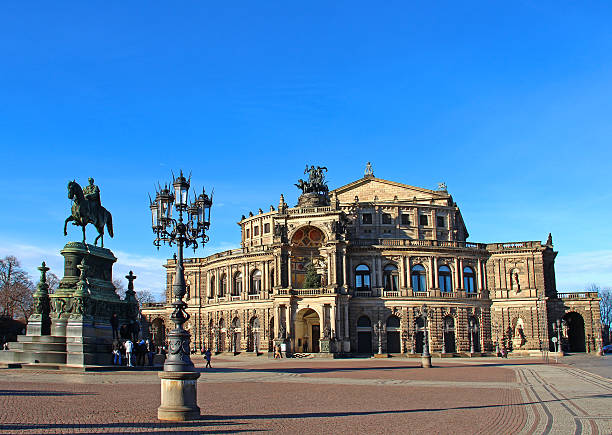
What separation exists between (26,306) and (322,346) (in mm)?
46863

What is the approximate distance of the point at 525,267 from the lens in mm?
77625

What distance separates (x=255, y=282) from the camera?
263ft

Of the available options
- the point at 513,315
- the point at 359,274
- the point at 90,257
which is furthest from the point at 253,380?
the point at 513,315

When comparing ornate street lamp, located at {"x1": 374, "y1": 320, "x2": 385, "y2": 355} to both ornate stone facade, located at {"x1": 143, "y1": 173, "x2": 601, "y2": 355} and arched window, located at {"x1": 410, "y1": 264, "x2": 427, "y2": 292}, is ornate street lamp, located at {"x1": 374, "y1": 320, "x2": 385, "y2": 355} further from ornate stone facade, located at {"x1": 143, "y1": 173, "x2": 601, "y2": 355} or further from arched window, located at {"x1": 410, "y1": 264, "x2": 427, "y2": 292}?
arched window, located at {"x1": 410, "y1": 264, "x2": 427, "y2": 292}

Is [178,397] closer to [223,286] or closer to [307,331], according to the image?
[307,331]

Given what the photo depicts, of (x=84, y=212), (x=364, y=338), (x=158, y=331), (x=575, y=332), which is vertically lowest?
(x=575, y=332)

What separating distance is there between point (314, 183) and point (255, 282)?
590 inches

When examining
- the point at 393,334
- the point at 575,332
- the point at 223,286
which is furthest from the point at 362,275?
the point at 575,332

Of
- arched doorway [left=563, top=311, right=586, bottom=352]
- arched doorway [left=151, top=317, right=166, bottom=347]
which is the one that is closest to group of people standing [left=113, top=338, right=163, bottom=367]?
arched doorway [left=151, top=317, right=166, bottom=347]

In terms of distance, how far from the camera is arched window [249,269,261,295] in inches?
3137

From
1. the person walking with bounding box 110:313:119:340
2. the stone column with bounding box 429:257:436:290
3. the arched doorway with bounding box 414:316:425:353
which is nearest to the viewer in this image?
the person walking with bounding box 110:313:119:340

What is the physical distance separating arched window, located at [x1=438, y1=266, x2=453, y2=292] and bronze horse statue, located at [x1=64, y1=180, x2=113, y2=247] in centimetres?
4783

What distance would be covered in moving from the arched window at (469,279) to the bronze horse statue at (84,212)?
1998 inches

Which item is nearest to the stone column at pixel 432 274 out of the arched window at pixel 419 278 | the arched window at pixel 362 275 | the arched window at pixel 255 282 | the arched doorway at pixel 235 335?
the arched window at pixel 419 278
